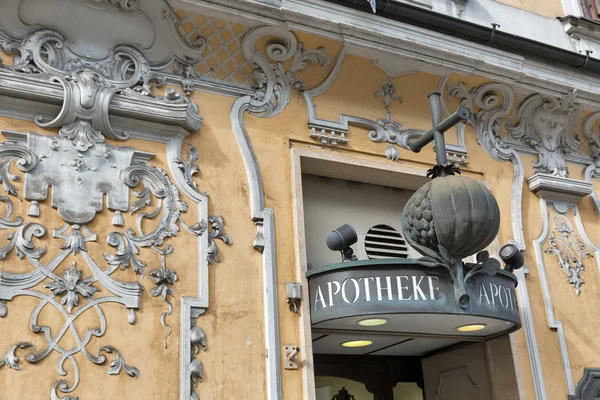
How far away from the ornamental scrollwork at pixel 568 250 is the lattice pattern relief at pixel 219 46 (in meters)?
3.70

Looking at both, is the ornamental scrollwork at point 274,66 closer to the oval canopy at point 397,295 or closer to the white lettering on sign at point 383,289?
the oval canopy at point 397,295

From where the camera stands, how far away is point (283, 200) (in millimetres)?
6000

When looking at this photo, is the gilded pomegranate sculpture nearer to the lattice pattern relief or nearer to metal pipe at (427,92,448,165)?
metal pipe at (427,92,448,165)

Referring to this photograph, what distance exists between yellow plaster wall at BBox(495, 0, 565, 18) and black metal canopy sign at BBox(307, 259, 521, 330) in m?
3.85

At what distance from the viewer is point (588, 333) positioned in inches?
274

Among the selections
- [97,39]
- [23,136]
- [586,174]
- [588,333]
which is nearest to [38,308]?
[23,136]

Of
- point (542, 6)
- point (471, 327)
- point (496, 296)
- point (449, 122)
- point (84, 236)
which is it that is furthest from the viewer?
point (542, 6)

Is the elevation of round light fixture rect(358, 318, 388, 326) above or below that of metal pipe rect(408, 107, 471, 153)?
below

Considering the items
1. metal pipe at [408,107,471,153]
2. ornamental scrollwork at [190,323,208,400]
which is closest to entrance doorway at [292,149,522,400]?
metal pipe at [408,107,471,153]

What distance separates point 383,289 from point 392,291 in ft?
0.24

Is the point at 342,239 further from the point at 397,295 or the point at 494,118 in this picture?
the point at 494,118

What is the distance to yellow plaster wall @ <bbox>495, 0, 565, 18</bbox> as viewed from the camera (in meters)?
7.99

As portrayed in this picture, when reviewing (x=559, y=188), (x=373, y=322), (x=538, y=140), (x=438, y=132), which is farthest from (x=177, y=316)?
(x=538, y=140)

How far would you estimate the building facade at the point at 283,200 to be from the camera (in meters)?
5.00
